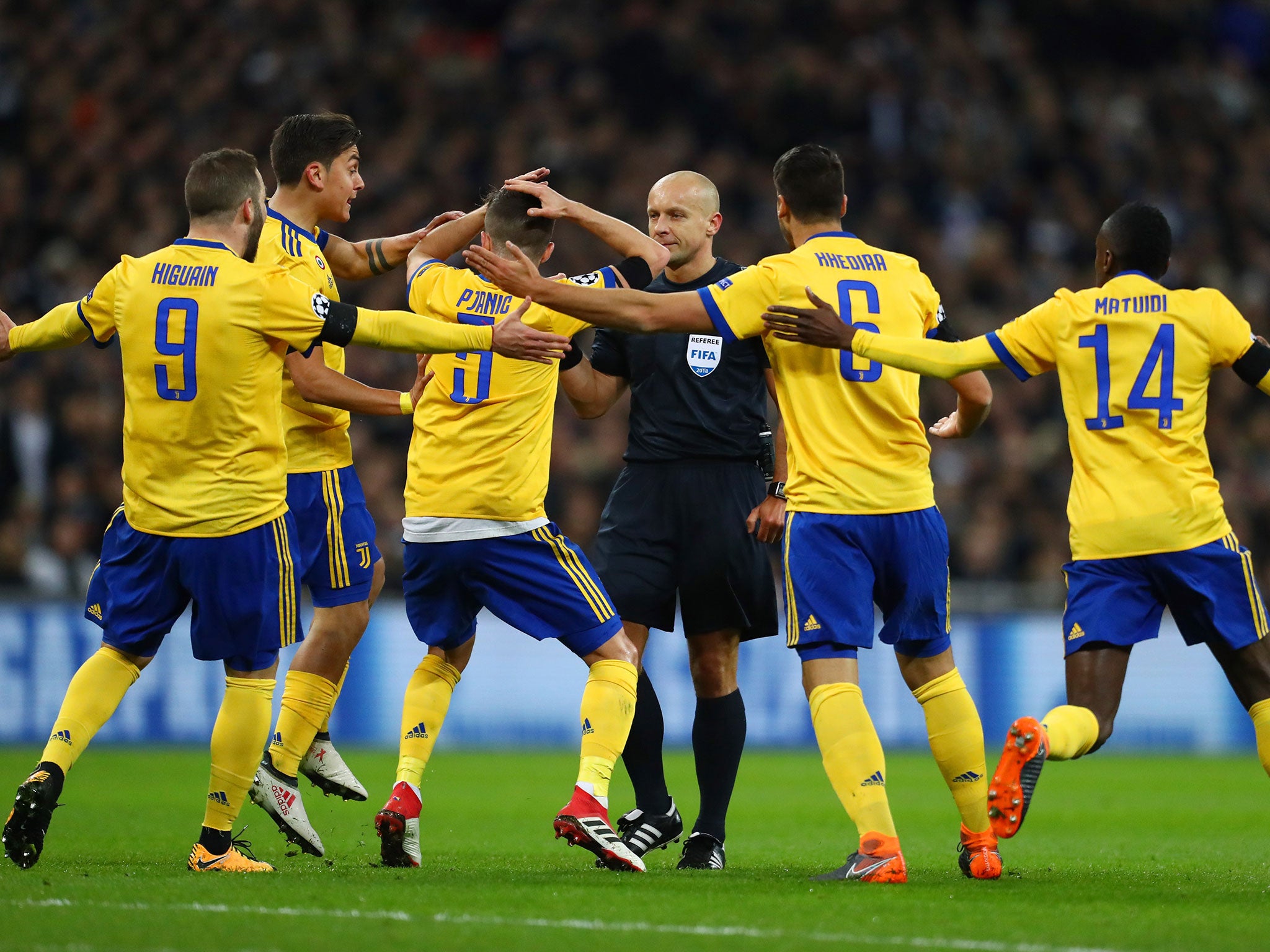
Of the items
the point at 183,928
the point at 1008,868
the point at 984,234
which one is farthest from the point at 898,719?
the point at 183,928

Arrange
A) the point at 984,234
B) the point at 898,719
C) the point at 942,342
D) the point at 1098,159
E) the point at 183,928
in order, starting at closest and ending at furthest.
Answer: the point at 183,928 < the point at 942,342 < the point at 898,719 < the point at 984,234 < the point at 1098,159

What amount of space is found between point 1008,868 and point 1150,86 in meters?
15.5

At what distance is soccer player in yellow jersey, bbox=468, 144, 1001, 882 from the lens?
5645 mm

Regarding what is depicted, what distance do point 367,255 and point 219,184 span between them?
1.50m

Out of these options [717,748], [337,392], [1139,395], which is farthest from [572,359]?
[1139,395]

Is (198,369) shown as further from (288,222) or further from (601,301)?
(601,301)

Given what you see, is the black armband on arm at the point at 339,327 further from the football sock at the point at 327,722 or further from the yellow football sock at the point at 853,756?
the yellow football sock at the point at 853,756

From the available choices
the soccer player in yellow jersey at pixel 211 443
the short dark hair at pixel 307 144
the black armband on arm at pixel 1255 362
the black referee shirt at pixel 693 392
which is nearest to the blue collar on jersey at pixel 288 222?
the short dark hair at pixel 307 144

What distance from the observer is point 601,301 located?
575 centimetres

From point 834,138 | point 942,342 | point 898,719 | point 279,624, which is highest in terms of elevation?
point 834,138

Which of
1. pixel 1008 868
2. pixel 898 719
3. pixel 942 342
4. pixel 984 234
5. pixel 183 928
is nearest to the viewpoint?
pixel 183 928

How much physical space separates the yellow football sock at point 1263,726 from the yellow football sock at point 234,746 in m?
3.39

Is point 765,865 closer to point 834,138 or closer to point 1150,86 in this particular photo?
point 834,138

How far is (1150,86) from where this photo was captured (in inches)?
777
